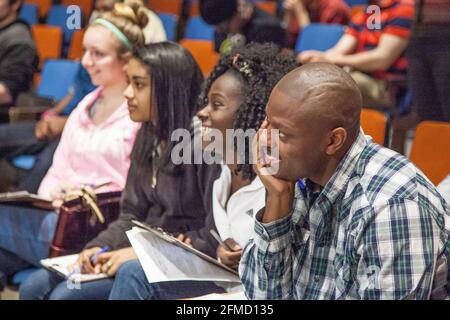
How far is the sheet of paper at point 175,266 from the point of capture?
1.86m

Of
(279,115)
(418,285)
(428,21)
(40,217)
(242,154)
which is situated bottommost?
(40,217)

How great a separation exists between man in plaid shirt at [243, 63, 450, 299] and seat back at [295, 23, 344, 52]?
1.58 meters

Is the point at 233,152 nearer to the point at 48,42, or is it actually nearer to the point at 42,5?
the point at 48,42

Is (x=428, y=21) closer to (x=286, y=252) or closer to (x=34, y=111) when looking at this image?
(x=286, y=252)

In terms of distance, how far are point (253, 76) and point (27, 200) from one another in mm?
910

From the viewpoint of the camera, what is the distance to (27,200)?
7.84ft

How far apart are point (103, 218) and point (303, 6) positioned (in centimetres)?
190

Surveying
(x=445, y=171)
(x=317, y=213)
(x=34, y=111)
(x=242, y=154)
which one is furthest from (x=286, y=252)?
(x=34, y=111)

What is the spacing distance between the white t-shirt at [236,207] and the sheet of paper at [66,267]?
37 centimetres

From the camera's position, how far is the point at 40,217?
2393 mm

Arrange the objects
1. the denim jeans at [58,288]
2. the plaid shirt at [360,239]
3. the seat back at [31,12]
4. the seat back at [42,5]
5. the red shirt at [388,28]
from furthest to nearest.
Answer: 1. the seat back at [42,5]
2. the seat back at [31,12]
3. the red shirt at [388,28]
4. the denim jeans at [58,288]
5. the plaid shirt at [360,239]

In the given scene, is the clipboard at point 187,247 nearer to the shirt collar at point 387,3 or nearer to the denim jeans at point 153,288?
the denim jeans at point 153,288

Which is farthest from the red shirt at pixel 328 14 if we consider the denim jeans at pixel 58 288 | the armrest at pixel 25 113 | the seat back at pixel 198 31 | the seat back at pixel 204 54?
the denim jeans at pixel 58 288

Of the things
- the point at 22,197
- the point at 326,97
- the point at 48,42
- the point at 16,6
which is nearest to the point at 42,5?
the point at 48,42
